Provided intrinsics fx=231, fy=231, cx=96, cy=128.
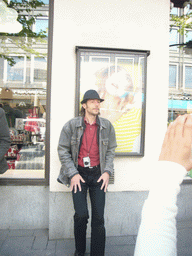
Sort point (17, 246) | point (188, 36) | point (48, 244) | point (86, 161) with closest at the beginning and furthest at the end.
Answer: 1. point (86, 161)
2. point (17, 246)
3. point (48, 244)
4. point (188, 36)

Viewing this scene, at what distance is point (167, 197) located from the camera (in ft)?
2.44

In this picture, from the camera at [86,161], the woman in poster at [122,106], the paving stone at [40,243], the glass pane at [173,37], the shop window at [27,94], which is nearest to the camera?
the camera at [86,161]

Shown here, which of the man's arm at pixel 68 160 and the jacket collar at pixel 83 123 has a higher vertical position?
the jacket collar at pixel 83 123

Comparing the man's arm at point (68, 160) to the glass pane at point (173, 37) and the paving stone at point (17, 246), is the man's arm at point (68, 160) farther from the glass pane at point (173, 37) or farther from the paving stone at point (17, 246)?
the glass pane at point (173, 37)

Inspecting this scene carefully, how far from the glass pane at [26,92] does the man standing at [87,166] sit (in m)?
1.26

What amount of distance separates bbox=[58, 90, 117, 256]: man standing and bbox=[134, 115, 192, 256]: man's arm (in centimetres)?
212

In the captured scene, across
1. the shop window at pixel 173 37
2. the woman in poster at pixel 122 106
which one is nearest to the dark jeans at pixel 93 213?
the woman in poster at pixel 122 106

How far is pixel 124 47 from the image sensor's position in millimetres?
3711

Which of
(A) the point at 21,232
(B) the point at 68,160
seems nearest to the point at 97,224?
(B) the point at 68,160

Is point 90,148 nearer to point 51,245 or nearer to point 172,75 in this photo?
point 51,245

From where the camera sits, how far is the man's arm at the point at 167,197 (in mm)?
731

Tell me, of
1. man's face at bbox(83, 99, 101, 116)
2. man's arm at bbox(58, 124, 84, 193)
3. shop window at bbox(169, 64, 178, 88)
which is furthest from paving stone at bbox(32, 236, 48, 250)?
shop window at bbox(169, 64, 178, 88)

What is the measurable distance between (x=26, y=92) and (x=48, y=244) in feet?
9.22

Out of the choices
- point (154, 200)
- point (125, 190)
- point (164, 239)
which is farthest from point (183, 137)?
point (125, 190)
